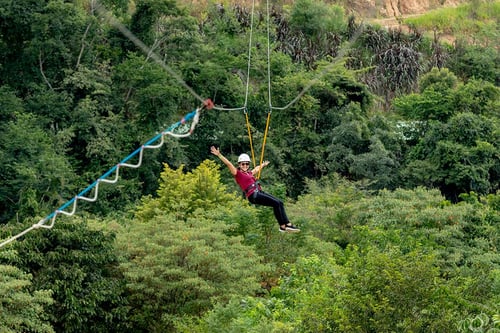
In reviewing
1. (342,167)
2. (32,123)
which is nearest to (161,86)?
(32,123)

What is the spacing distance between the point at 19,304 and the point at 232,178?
523 inches

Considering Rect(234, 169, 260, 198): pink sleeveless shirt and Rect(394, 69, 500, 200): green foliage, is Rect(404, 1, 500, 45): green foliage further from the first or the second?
Rect(234, 169, 260, 198): pink sleeveless shirt

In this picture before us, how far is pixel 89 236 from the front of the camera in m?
21.2

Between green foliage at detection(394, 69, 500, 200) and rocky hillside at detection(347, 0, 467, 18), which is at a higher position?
rocky hillside at detection(347, 0, 467, 18)

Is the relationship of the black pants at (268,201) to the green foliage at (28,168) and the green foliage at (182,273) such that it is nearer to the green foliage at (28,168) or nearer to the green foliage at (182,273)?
the green foliage at (182,273)

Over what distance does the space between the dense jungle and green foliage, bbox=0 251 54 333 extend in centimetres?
5

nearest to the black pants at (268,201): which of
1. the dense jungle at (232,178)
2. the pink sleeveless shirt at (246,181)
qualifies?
the pink sleeveless shirt at (246,181)

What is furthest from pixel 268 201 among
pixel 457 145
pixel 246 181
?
pixel 457 145

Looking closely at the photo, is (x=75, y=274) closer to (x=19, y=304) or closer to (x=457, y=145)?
(x=19, y=304)

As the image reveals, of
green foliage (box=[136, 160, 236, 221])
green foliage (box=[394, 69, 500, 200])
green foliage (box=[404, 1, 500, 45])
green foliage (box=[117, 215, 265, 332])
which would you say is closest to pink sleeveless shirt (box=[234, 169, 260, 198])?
green foliage (box=[117, 215, 265, 332])

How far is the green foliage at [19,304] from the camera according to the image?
59.3 feet

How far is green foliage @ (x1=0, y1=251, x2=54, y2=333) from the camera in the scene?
1808 centimetres

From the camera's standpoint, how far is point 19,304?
18.4 m

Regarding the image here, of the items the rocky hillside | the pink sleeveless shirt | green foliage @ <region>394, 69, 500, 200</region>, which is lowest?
green foliage @ <region>394, 69, 500, 200</region>
